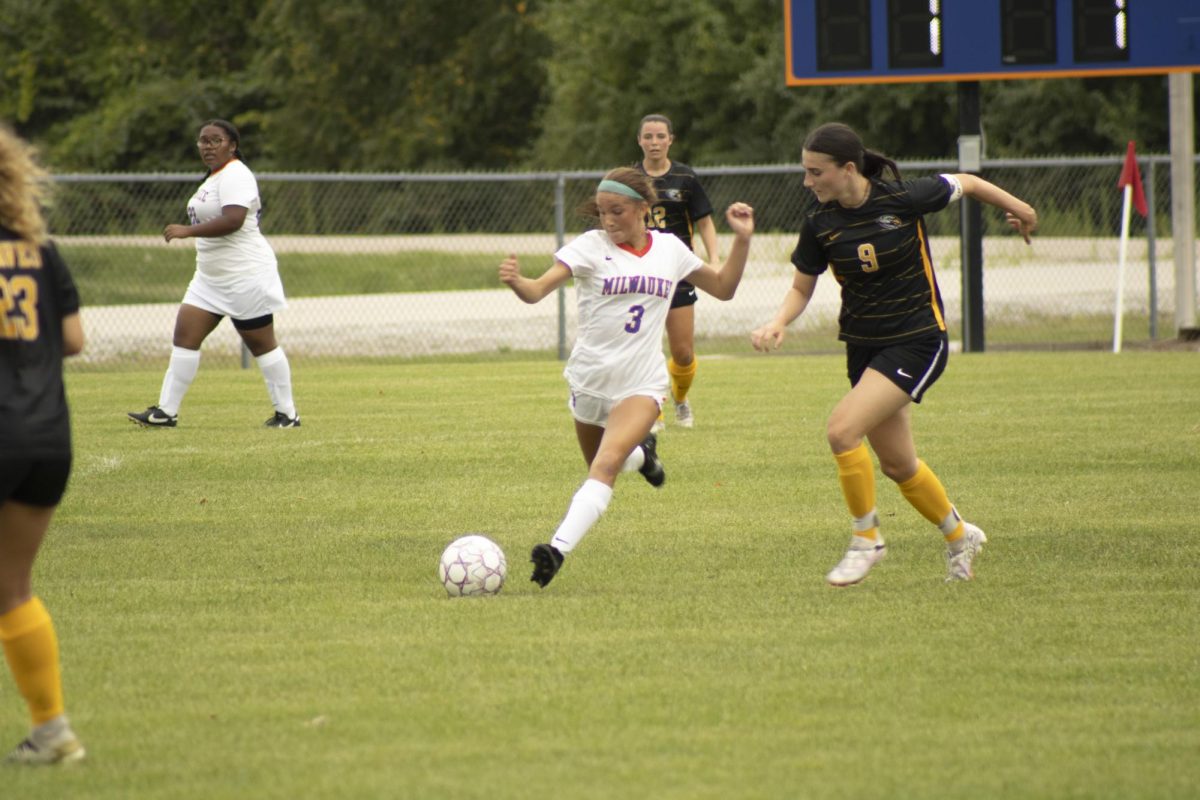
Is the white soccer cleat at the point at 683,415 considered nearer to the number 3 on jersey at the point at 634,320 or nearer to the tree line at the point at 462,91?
the number 3 on jersey at the point at 634,320

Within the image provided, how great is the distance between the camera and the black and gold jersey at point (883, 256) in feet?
22.5

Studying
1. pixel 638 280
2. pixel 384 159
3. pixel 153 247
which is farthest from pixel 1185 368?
pixel 384 159

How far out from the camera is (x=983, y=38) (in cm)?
1794

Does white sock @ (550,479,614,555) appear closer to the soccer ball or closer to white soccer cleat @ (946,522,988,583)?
the soccer ball

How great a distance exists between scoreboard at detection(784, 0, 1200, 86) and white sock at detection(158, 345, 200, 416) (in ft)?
26.6

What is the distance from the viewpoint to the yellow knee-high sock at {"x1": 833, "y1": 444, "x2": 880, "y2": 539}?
6863 mm

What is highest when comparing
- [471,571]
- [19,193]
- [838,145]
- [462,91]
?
[462,91]

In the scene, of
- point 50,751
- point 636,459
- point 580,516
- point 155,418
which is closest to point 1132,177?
point 155,418

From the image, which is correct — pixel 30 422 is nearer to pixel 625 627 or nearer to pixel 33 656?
pixel 33 656

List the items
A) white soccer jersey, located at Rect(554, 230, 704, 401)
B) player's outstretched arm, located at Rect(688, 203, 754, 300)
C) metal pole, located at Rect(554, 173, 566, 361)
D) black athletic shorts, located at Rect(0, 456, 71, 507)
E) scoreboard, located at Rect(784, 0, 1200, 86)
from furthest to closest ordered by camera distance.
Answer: metal pole, located at Rect(554, 173, 566, 361) < scoreboard, located at Rect(784, 0, 1200, 86) < white soccer jersey, located at Rect(554, 230, 704, 401) < player's outstretched arm, located at Rect(688, 203, 754, 300) < black athletic shorts, located at Rect(0, 456, 71, 507)

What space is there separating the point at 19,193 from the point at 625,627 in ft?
9.13

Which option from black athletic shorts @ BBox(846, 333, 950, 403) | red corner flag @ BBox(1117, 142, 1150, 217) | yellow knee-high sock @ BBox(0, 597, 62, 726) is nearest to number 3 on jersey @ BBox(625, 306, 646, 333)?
black athletic shorts @ BBox(846, 333, 950, 403)

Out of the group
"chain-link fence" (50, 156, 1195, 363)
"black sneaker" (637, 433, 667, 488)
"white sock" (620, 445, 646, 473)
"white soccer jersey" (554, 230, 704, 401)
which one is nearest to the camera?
"white soccer jersey" (554, 230, 704, 401)

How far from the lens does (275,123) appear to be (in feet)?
159
